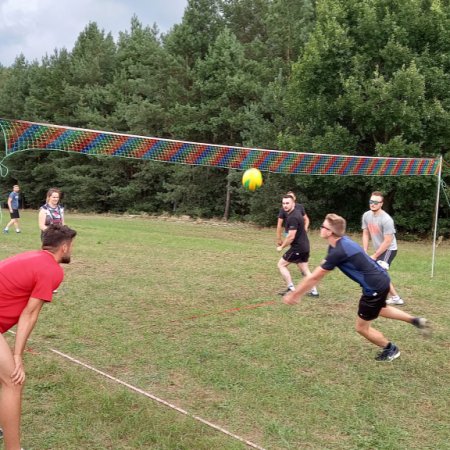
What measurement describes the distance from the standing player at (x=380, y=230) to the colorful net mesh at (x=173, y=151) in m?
2.18

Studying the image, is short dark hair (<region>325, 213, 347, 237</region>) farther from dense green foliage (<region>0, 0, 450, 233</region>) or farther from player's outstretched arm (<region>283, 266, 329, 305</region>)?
dense green foliage (<region>0, 0, 450, 233</region>)

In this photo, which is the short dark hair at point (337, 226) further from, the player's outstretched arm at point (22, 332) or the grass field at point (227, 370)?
the player's outstretched arm at point (22, 332)

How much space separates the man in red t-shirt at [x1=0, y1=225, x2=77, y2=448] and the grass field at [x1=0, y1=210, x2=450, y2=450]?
581 mm

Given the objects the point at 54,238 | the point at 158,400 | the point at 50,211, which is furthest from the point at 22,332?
the point at 50,211

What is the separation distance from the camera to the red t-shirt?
299 cm

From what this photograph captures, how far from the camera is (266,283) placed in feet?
30.0

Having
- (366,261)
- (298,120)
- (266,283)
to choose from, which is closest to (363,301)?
(366,261)

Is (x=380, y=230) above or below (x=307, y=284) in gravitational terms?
above

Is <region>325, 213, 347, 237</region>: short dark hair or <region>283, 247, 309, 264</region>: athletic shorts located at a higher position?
<region>325, 213, 347, 237</region>: short dark hair

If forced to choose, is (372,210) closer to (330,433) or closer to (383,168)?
(330,433)

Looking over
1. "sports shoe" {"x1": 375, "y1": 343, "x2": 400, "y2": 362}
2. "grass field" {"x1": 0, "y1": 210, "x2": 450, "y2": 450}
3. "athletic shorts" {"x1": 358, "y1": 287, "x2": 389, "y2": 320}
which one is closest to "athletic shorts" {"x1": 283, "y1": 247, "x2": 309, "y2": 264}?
"grass field" {"x1": 0, "y1": 210, "x2": 450, "y2": 450}

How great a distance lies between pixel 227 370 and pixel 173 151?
7410mm

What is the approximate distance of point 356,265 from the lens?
15.5ft

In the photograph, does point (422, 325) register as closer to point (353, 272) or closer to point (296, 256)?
point (353, 272)
